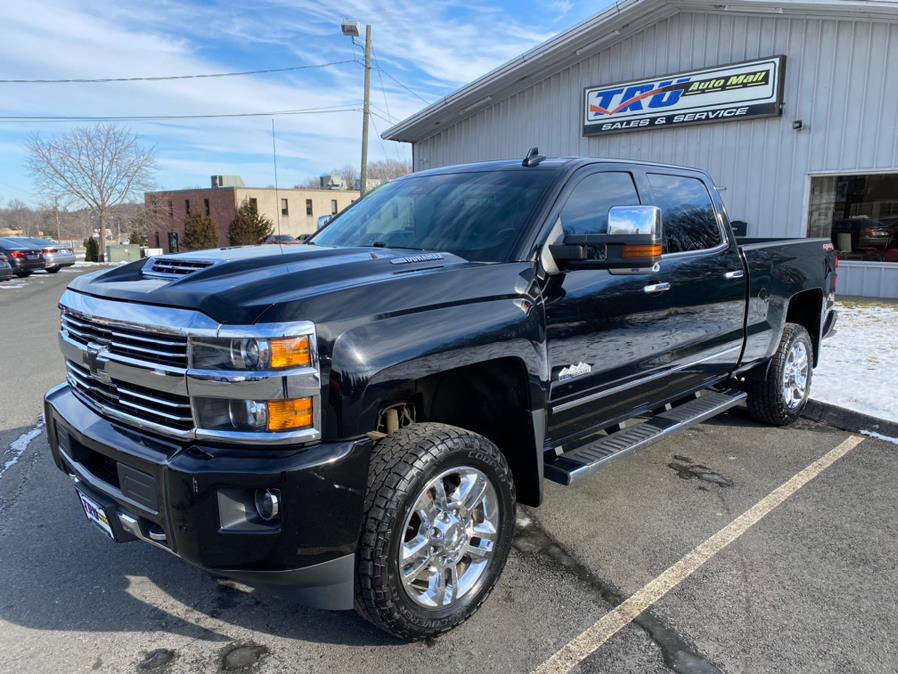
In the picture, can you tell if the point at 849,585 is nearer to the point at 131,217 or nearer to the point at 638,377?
the point at 638,377

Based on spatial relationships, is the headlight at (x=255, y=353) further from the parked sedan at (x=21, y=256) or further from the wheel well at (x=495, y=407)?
the parked sedan at (x=21, y=256)

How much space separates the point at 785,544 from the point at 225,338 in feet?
9.81

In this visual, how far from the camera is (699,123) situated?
13469 mm

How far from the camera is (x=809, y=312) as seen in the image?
581 cm

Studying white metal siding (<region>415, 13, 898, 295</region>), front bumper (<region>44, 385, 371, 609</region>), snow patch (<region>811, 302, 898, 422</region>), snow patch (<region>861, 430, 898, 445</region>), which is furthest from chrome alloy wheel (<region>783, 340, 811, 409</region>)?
white metal siding (<region>415, 13, 898, 295</region>)

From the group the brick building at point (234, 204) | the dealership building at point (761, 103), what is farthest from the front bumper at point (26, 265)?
the brick building at point (234, 204)

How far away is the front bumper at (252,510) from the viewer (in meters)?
2.20

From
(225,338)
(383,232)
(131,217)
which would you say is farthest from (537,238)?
(131,217)

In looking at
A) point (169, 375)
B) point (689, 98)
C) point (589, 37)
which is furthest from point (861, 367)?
point (589, 37)

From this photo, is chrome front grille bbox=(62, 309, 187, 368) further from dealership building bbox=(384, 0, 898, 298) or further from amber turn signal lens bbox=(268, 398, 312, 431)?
dealership building bbox=(384, 0, 898, 298)

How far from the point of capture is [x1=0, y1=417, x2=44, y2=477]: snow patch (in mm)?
4574

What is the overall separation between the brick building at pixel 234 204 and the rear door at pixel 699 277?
63.6 m

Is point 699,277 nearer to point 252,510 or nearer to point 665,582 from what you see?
point 665,582

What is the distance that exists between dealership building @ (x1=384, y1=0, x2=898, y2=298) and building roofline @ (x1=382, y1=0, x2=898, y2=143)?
4cm
